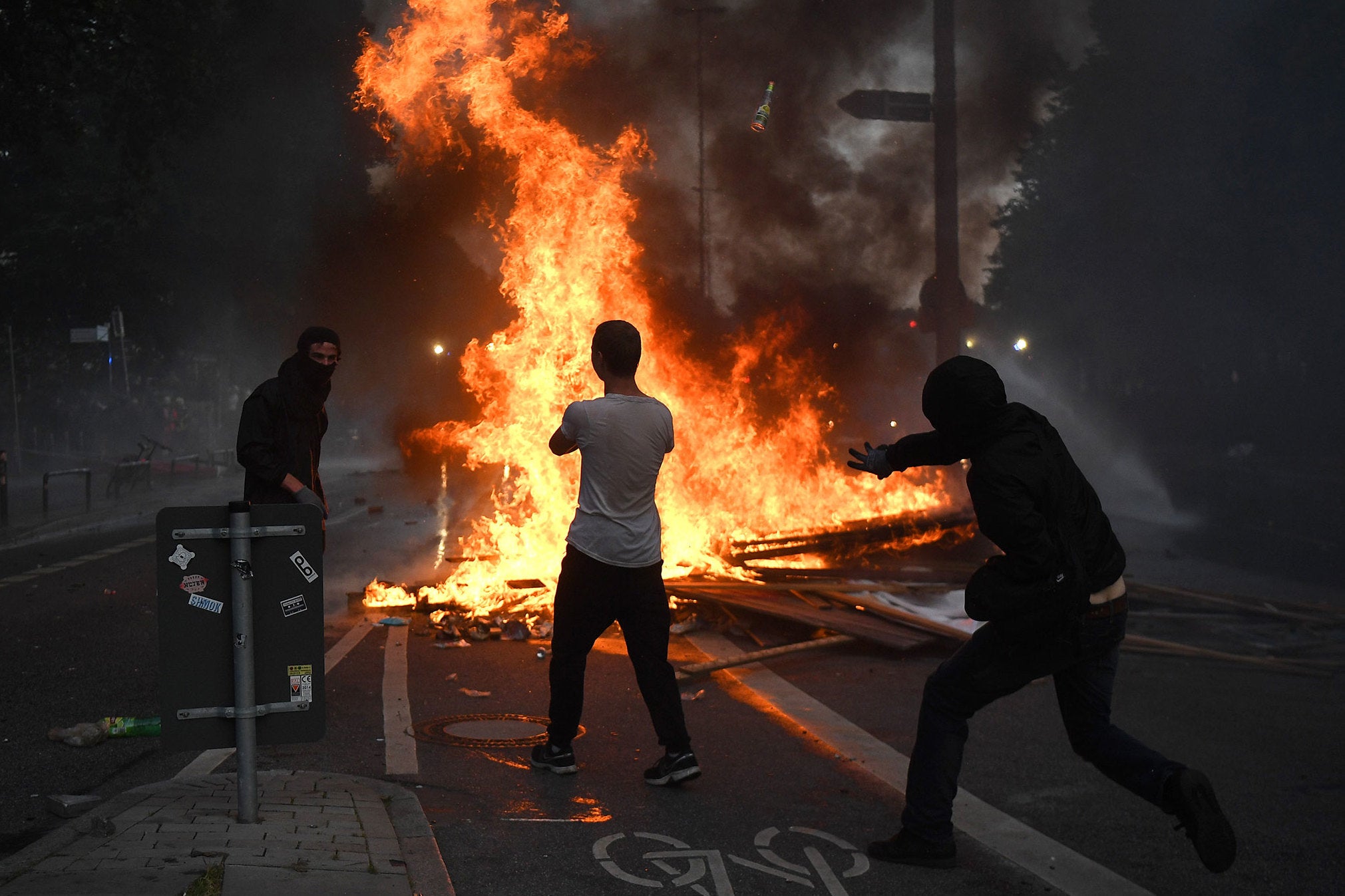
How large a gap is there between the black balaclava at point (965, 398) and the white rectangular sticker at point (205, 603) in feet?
8.06

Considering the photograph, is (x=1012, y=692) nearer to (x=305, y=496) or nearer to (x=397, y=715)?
→ (x=305, y=496)

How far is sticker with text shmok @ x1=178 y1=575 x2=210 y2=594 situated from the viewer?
12.7 ft

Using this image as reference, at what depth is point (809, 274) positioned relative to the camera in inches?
601

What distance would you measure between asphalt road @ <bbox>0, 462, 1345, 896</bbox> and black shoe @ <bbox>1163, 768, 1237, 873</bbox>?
1.44 feet

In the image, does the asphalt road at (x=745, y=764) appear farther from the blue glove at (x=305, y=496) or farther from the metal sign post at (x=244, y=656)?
the blue glove at (x=305, y=496)

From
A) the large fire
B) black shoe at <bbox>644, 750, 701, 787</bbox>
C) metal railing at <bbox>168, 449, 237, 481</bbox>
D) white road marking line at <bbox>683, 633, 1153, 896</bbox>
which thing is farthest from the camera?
metal railing at <bbox>168, 449, 237, 481</bbox>

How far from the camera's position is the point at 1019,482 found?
3.78 metres

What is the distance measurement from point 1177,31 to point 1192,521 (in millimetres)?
15791

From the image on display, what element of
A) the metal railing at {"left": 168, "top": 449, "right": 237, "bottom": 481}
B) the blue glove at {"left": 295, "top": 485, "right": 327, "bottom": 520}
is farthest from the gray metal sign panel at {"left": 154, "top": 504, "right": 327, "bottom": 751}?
the metal railing at {"left": 168, "top": 449, "right": 237, "bottom": 481}

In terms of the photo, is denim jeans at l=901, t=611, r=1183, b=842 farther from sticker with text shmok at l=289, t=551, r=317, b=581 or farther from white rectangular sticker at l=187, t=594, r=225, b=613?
white rectangular sticker at l=187, t=594, r=225, b=613

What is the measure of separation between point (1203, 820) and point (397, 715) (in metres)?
4.05

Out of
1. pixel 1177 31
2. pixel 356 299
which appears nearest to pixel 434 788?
pixel 356 299

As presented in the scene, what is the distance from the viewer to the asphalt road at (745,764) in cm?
421

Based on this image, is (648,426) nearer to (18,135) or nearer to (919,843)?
(919,843)
